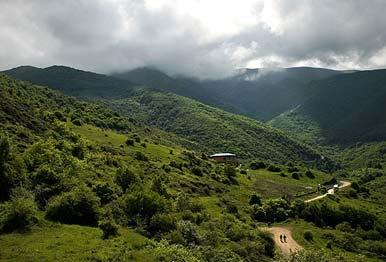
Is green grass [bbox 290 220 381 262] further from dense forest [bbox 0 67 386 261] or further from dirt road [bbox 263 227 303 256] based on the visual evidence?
dirt road [bbox 263 227 303 256]

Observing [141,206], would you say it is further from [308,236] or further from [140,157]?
[140,157]

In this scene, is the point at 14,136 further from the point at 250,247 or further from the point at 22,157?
the point at 250,247

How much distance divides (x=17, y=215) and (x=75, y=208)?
8145 mm

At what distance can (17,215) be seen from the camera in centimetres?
4988

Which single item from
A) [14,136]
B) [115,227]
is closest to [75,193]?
[115,227]

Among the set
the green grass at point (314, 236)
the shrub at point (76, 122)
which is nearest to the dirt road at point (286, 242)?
the green grass at point (314, 236)

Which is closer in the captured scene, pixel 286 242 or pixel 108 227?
pixel 108 227

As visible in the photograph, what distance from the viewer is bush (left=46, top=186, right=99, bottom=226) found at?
181 ft

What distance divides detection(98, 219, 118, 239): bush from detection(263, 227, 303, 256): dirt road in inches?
1596

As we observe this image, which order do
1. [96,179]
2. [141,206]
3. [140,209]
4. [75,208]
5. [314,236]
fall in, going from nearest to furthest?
[75,208] < [140,209] < [141,206] < [96,179] < [314,236]

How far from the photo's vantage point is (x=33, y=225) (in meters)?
51.0

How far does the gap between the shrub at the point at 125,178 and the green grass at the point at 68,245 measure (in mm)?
23577

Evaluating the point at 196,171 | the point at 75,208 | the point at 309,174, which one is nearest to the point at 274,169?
the point at 309,174

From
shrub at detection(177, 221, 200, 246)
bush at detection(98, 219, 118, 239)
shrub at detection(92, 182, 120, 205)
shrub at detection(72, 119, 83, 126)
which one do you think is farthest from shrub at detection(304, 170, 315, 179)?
bush at detection(98, 219, 118, 239)
